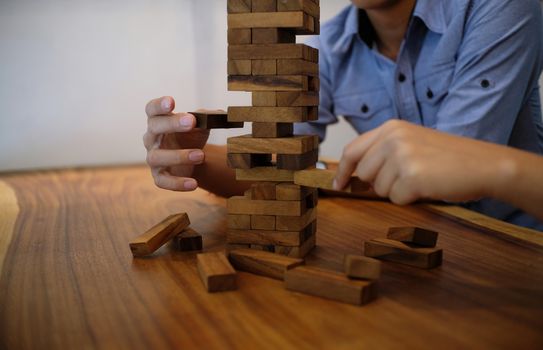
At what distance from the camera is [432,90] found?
165 centimetres

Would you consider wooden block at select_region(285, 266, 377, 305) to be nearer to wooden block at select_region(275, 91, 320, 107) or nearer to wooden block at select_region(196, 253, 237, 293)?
wooden block at select_region(196, 253, 237, 293)

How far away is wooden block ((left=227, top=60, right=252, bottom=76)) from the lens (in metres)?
0.93

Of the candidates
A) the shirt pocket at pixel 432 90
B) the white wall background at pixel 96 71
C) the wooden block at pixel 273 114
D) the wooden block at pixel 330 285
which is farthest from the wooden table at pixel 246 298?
the white wall background at pixel 96 71

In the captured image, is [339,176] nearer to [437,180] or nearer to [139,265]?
[437,180]

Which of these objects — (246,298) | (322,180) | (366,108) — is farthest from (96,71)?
(246,298)

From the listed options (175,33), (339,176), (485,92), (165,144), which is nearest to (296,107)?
(339,176)

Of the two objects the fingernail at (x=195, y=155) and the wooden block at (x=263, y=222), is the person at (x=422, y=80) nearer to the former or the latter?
the fingernail at (x=195, y=155)

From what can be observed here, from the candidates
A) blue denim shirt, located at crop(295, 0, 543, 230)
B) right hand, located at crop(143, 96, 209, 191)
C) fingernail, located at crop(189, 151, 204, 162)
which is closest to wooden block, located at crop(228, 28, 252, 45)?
right hand, located at crop(143, 96, 209, 191)

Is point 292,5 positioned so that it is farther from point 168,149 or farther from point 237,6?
point 168,149

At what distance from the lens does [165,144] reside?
128cm

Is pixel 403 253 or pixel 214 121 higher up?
pixel 214 121

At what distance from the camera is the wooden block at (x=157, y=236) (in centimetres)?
96

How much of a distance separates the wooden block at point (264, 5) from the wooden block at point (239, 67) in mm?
86

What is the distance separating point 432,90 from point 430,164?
0.94 m
